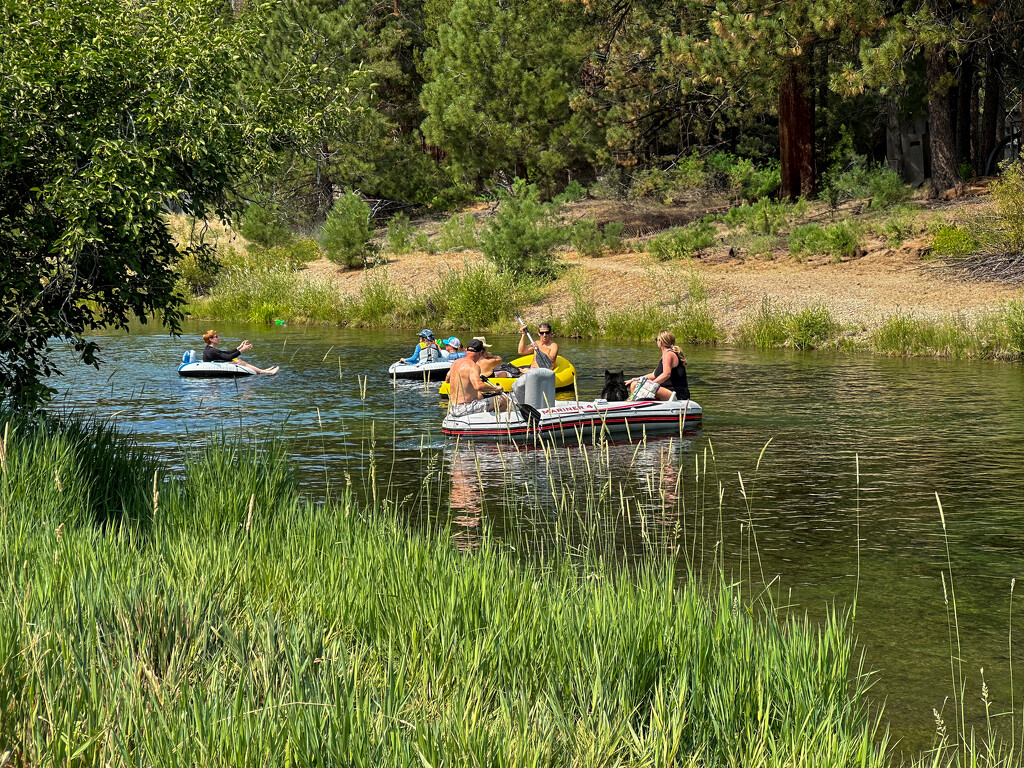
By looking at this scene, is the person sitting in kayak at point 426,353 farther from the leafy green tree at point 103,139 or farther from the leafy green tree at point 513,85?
the leafy green tree at point 513,85

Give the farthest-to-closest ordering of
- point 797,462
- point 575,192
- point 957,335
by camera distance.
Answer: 1. point 575,192
2. point 957,335
3. point 797,462

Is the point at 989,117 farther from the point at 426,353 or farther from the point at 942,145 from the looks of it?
the point at 426,353

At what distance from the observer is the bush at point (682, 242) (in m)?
34.5

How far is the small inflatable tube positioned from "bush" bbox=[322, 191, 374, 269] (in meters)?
18.5

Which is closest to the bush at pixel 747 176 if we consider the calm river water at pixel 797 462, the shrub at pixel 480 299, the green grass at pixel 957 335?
the shrub at pixel 480 299

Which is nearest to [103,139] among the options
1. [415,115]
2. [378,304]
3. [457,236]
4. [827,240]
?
[378,304]

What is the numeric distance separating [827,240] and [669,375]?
16.4 meters

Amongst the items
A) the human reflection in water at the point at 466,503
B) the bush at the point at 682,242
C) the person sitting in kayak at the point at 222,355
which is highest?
the bush at the point at 682,242

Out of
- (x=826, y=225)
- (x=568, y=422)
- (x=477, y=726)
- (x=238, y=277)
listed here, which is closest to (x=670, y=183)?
(x=826, y=225)

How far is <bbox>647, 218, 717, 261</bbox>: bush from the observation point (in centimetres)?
3450

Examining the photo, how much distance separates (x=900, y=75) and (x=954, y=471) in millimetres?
18852

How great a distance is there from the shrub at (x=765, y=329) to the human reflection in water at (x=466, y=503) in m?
12.8

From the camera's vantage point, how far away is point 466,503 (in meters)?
12.1

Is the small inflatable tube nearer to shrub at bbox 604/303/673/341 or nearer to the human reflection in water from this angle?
the human reflection in water
